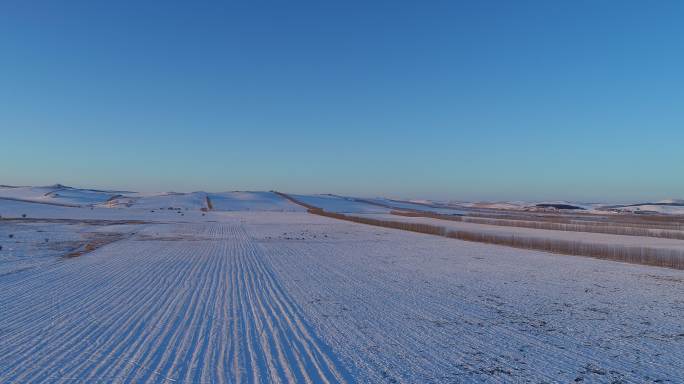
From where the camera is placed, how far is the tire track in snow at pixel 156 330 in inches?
283

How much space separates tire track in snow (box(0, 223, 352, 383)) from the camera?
7.20m

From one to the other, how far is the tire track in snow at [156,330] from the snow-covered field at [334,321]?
4 centimetres

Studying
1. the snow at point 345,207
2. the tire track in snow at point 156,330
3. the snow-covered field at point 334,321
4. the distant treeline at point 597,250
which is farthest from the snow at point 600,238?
the snow at point 345,207

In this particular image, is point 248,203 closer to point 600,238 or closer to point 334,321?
point 600,238

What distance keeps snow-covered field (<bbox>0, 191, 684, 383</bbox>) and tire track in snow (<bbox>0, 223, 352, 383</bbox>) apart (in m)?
0.04

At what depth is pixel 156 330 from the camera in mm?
9531

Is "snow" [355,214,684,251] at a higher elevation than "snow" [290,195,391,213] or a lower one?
lower

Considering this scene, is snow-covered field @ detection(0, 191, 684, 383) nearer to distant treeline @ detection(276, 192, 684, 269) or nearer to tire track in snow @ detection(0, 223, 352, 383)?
tire track in snow @ detection(0, 223, 352, 383)

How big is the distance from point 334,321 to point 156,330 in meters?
3.57

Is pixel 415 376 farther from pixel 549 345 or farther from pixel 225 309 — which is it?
pixel 225 309

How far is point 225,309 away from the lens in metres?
11.6

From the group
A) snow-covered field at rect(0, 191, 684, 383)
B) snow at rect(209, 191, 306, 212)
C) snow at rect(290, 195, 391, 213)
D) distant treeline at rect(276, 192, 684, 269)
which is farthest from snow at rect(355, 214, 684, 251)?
snow at rect(209, 191, 306, 212)

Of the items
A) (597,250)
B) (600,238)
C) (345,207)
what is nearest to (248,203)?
(345,207)

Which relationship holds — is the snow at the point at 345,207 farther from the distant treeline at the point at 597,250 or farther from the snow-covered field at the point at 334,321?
the snow-covered field at the point at 334,321
